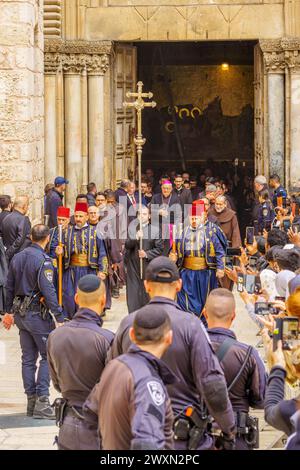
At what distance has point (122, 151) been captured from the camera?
79.0 ft

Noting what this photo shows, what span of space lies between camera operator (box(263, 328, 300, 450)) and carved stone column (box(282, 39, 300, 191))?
595 inches

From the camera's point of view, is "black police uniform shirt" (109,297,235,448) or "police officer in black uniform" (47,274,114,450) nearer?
"black police uniform shirt" (109,297,235,448)

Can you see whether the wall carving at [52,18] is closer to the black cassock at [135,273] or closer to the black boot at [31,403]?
the black cassock at [135,273]

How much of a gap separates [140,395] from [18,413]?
5.28 metres

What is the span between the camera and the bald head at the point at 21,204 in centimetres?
1519

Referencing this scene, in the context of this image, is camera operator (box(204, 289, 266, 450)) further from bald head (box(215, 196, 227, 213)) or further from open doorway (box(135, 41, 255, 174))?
open doorway (box(135, 41, 255, 174))

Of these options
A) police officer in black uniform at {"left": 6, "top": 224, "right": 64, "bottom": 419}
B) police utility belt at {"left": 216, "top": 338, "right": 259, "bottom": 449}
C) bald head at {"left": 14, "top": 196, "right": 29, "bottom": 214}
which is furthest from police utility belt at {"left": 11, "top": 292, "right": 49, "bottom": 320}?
bald head at {"left": 14, "top": 196, "right": 29, "bottom": 214}

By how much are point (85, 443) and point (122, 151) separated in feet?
55.0

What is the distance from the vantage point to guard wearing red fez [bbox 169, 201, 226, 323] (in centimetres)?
1396

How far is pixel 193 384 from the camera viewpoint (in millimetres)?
7336

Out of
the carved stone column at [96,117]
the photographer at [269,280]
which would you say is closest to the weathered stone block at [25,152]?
the photographer at [269,280]

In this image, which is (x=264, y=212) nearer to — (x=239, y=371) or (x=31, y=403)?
(x=31, y=403)

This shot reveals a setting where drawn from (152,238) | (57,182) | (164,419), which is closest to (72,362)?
(164,419)
